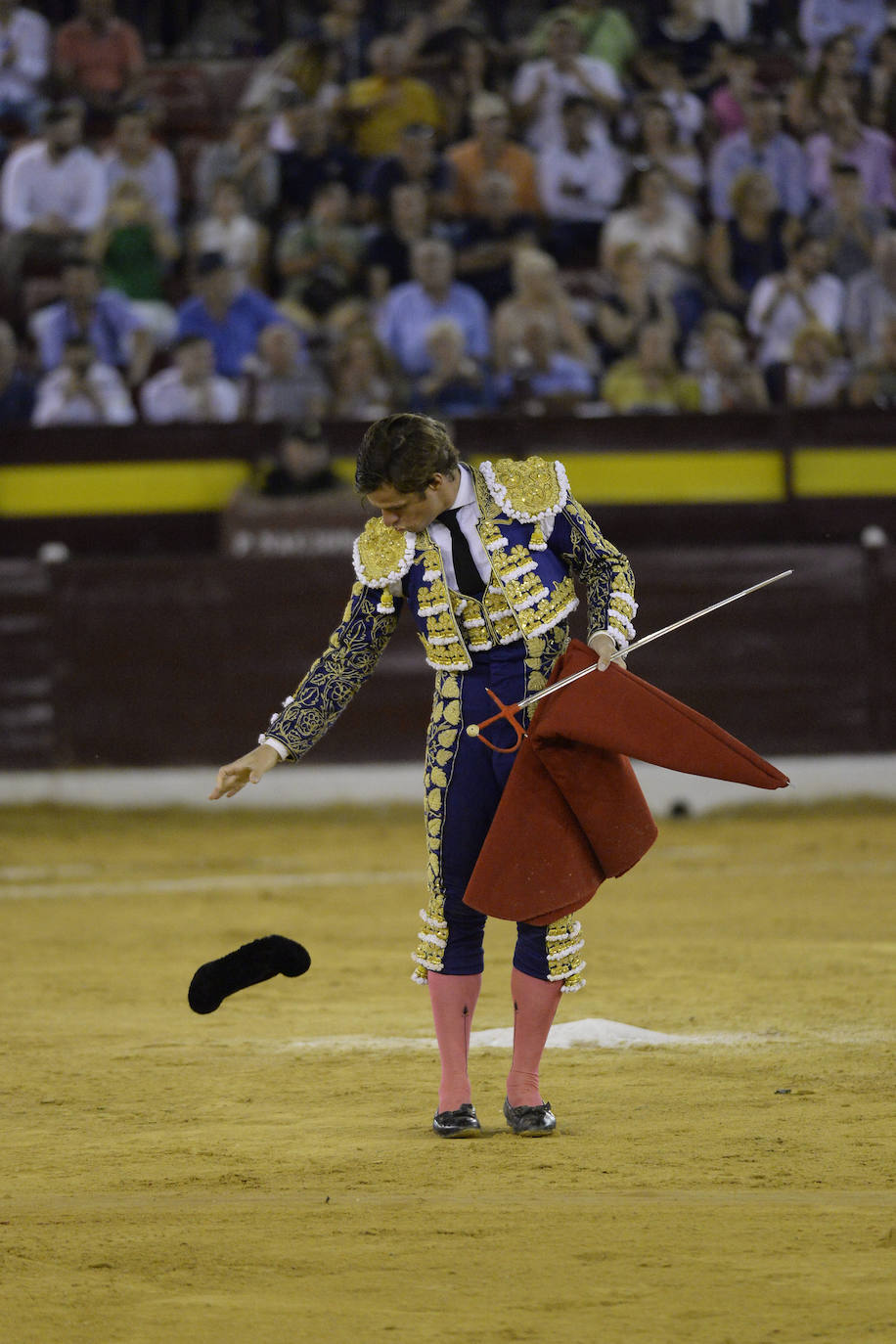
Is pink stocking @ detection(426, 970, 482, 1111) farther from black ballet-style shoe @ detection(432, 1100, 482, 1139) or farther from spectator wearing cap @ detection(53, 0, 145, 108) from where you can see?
spectator wearing cap @ detection(53, 0, 145, 108)

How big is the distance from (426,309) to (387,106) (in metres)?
2.06

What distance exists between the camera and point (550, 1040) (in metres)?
4.77

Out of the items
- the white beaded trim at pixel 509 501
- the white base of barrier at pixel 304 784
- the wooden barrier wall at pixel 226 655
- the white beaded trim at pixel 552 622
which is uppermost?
the white beaded trim at pixel 509 501

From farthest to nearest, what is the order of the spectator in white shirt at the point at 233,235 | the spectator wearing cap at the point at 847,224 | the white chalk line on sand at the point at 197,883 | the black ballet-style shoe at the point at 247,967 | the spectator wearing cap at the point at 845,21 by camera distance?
the spectator wearing cap at the point at 845,21 < the spectator in white shirt at the point at 233,235 < the spectator wearing cap at the point at 847,224 < the white chalk line on sand at the point at 197,883 < the black ballet-style shoe at the point at 247,967

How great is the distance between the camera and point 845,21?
12.3 m

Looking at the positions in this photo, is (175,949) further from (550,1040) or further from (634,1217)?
(634,1217)

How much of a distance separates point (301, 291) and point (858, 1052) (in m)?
7.11

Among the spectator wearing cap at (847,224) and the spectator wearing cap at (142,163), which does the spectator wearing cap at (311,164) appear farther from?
the spectator wearing cap at (847,224)

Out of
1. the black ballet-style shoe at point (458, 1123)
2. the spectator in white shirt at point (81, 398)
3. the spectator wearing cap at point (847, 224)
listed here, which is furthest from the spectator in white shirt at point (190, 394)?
the black ballet-style shoe at point (458, 1123)

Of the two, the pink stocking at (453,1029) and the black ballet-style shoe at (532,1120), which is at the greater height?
the pink stocking at (453,1029)

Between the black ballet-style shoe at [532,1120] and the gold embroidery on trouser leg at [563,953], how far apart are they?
25 cm

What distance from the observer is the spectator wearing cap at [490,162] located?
11164 mm

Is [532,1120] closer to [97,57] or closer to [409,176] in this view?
[409,176]

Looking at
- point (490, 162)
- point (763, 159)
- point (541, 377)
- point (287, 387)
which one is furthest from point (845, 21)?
point (287, 387)
